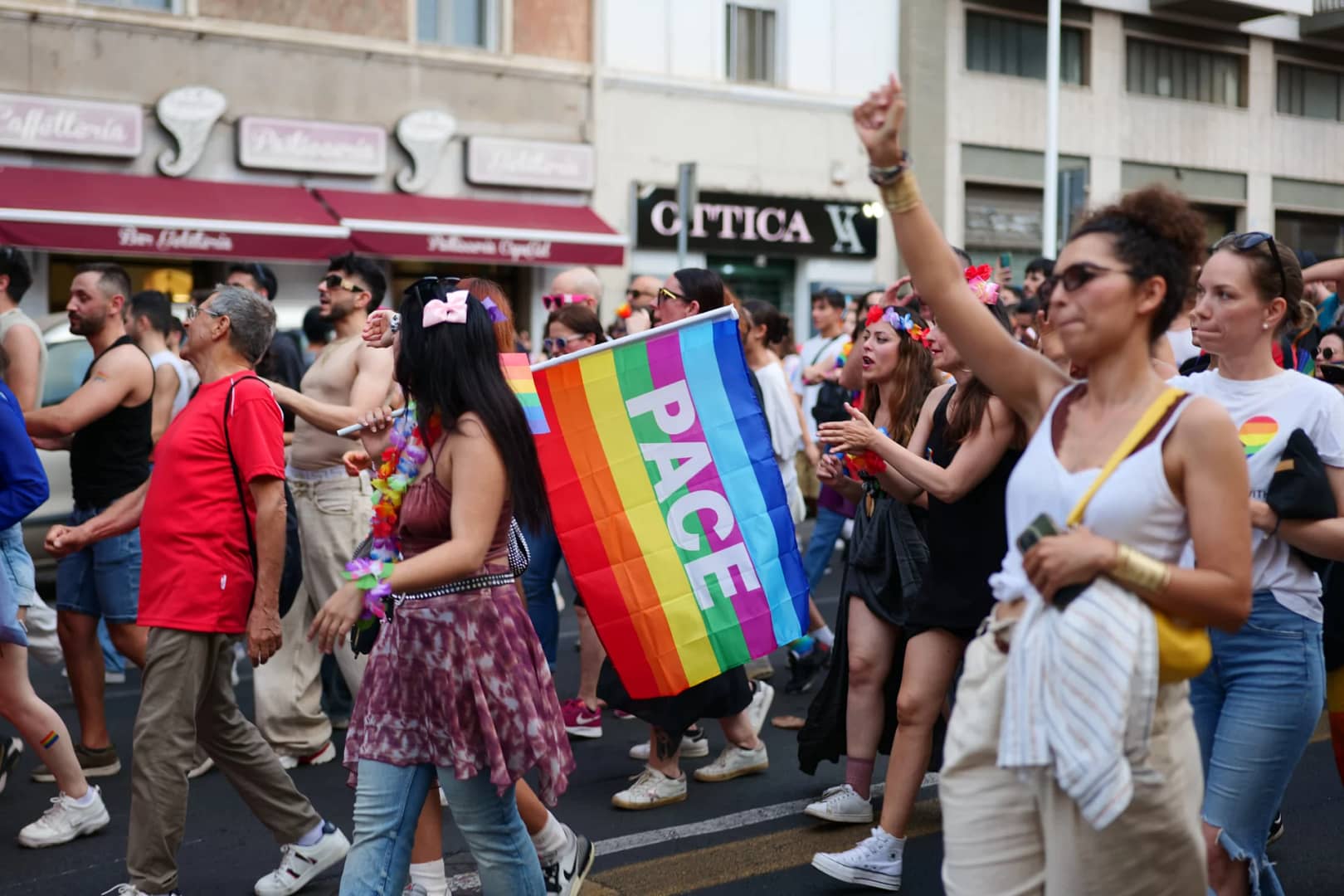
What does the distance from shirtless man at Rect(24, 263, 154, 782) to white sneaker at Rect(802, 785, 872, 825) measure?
8.94 feet

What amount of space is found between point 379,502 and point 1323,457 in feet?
7.70

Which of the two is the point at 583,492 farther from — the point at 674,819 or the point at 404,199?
the point at 404,199

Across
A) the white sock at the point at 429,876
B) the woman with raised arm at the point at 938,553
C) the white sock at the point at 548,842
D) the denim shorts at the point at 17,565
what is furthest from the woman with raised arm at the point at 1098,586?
the denim shorts at the point at 17,565

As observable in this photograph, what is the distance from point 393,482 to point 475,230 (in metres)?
14.7

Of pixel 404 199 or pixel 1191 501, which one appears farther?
pixel 404 199

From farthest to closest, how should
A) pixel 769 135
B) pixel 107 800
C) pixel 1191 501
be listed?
pixel 769 135
pixel 107 800
pixel 1191 501

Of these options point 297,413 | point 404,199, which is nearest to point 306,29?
point 404,199

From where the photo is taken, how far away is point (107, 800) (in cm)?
583

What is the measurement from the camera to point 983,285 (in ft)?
17.0

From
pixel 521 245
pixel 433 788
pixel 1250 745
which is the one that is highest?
pixel 521 245

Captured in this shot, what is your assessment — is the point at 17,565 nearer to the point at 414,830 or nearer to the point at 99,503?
the point at 99,503

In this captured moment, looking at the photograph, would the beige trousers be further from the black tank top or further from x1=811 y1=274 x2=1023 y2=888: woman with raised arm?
x1=811 y1=274 x2=1023 y2=888: woman with raised arm

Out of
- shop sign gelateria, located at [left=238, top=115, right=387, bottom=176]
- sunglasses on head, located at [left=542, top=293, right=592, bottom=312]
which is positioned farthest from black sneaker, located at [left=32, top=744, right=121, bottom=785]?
shop sign gelateria, located at [left=238, top=115, right=387, bottom=176]

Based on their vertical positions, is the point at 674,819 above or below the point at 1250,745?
below
